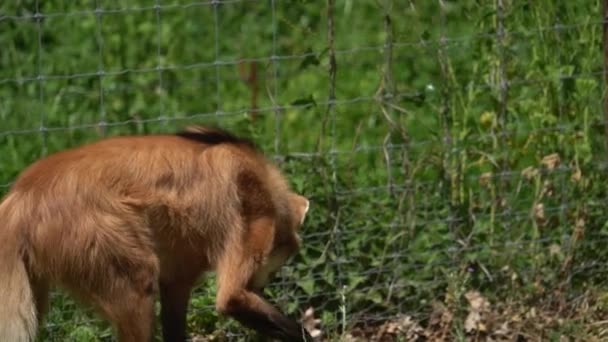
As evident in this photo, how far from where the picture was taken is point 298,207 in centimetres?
612

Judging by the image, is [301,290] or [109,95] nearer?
[301,290]

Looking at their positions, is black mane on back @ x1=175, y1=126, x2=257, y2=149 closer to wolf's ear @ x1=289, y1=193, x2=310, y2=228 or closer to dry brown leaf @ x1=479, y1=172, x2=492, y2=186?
wolf's ear @ x1=289, y1=193, x2=310, y2=228

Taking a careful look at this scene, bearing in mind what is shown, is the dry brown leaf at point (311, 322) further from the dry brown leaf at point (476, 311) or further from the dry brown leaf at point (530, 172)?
the dry brown leaf at point (530, 172)

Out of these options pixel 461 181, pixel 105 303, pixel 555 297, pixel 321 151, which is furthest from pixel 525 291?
pixel 105 303

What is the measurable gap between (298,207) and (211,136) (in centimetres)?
A: 47

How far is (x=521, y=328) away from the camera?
6.38 metres

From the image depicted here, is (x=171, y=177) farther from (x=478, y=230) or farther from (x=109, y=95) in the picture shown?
(x=109, y=95)

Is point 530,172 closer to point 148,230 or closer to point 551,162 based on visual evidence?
point 551,162

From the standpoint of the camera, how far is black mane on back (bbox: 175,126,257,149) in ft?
19.4

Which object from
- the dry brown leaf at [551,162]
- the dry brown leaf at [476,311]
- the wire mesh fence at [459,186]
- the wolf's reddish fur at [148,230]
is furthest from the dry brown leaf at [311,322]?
the dry brown leaf at [551,162]

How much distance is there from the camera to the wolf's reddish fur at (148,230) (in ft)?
17.4

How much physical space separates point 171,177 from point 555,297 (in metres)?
1.92

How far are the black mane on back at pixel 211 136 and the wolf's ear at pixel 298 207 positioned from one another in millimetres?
271

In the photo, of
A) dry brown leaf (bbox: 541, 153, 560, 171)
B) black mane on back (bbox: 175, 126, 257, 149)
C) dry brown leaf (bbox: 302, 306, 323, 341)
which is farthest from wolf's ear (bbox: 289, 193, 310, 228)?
dry brown leaf (bbox: 541, 153, 560, 171)
